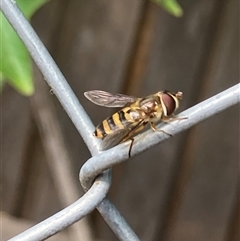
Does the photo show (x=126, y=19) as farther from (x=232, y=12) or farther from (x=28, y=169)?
(x=28, y=169)

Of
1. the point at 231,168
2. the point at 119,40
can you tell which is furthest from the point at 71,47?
the point at 231,168

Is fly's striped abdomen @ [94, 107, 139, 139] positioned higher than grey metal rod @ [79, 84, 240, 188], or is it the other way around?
grey metal rod @ [79, 84, 240, 188]

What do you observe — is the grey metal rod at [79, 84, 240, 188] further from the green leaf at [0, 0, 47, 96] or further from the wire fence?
the green leaf at [0, 0, 47, 96]

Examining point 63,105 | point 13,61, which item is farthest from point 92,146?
Answer: point 13,61

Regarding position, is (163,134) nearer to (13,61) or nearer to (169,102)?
(169,102)

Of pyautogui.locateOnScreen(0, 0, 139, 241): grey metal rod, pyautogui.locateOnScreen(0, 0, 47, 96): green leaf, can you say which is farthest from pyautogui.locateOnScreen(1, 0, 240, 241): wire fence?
pyautogui.locateOnScreen(0, 0, 47, 96): green leaf

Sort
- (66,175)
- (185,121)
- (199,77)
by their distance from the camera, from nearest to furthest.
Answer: (185,121), (66,175), (199,77)

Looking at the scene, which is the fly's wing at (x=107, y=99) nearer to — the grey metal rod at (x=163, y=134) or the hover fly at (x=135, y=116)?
the hover fly at (x=135, y=116)

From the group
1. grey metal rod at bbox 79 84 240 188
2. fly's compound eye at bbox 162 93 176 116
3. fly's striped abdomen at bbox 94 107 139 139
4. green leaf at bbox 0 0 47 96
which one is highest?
green leaf at bbox 0 0 47 96

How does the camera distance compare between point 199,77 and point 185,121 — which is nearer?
point 185,121
